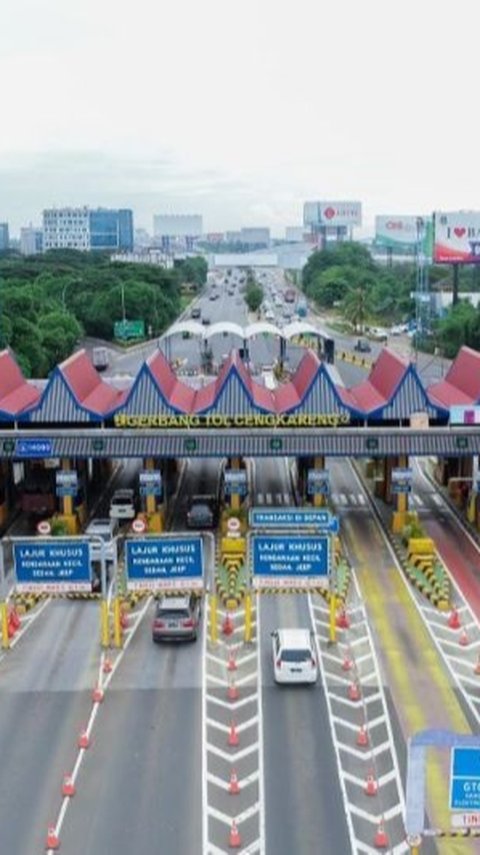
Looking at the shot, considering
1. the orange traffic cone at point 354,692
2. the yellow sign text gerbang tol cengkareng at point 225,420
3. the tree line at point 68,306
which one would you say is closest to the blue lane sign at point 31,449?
the yellow sign text gerbang tol cengkareng at point 225,420

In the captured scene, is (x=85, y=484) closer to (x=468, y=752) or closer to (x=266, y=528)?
(x=266, y=528)

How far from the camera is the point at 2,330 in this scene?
8444 cm

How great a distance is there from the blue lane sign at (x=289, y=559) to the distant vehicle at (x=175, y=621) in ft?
10.4

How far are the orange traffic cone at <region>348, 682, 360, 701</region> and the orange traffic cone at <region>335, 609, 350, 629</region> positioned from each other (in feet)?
18.7

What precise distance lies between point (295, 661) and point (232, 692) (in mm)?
2450

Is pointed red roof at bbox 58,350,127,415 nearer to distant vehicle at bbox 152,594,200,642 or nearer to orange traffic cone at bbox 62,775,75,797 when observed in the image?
distant vehicle at bbox 152,594,200,642

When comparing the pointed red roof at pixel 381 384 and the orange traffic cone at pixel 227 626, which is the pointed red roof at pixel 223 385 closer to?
the pointed red roof at pixel 381 384

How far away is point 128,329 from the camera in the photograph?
128m

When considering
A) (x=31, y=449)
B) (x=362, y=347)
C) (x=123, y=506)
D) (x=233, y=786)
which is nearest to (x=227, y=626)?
(x=233, y=786)

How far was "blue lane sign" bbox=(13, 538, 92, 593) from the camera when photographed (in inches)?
1409

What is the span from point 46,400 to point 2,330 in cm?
3553

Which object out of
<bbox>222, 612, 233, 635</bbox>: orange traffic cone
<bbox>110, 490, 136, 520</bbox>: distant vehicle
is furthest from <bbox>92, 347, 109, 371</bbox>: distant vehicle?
<bbox>222, 612, 233, 635</bbox>: orange traffic cone

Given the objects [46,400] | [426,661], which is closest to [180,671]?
[426,661]

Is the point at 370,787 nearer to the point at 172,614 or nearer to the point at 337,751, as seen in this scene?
the point at 337,751
